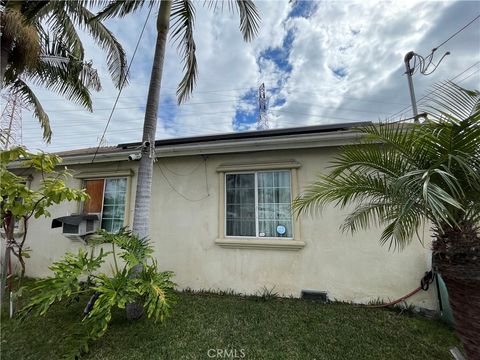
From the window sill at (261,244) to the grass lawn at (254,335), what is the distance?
1.23 meters

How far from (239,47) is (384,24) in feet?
15.1

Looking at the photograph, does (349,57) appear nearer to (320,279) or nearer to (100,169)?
(320,279)

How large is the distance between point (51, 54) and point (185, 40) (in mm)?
4869

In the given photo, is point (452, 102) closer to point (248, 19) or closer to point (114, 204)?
point (248, 19)

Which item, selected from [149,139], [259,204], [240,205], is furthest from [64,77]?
[259,204]

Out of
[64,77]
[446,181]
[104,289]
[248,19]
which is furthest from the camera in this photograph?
[64,77]

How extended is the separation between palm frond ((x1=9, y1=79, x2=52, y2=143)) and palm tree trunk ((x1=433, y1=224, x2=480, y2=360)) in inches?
482

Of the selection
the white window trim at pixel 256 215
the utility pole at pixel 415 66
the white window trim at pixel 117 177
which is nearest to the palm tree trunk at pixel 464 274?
the white window trim at pixel 256 215

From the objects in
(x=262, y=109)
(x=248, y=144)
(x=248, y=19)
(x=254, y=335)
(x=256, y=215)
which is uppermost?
(x=262, y=109)

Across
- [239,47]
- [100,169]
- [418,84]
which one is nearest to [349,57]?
[418,84]

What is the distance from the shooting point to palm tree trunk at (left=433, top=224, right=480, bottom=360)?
7.82 ft

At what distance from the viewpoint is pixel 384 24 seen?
6.88 metres

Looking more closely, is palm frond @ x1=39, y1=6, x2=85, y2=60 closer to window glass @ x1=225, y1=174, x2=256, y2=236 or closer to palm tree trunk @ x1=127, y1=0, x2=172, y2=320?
palm tree trunk @ x1=127, y1=0, x2=172, y2=320

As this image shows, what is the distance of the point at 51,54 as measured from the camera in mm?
7105
